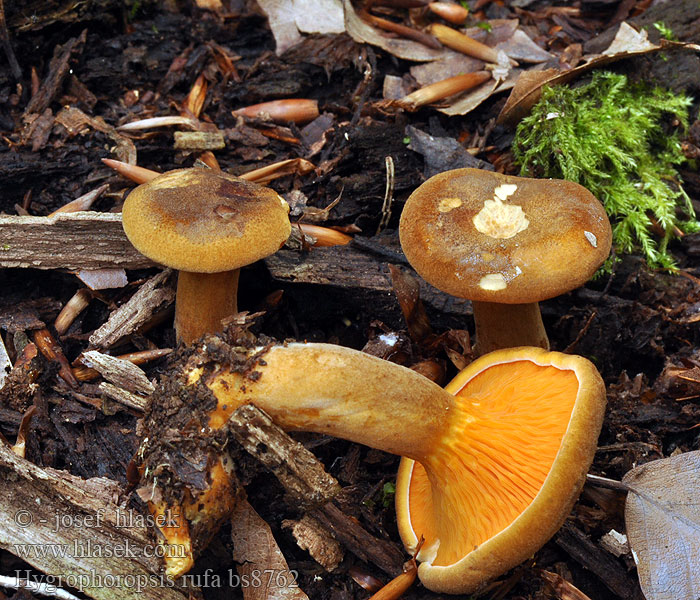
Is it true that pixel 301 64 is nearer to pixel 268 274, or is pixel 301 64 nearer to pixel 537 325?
pixel 268 274

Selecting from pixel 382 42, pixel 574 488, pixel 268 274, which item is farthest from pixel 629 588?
pixel 382 42

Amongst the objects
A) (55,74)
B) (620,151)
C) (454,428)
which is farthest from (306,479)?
(55,74)

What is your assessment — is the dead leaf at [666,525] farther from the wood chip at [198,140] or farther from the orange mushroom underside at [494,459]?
the wood chip at [198,140]

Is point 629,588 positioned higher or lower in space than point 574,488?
lower

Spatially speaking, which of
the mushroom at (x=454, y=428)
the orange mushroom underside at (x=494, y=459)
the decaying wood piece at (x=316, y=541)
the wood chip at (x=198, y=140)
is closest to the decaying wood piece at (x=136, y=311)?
the wood chip at (x=198, y=140)

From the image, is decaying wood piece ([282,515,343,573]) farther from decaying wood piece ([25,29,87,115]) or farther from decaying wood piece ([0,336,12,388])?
decaying wood piece ([25,29,87,115])

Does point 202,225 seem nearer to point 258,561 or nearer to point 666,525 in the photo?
point 258,561

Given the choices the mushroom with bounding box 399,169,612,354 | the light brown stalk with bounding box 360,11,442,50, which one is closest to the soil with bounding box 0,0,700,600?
the light brown stalk with bounding box 360,11,442,50
